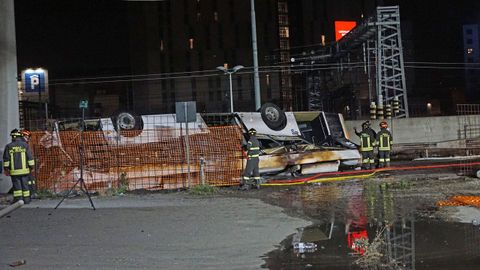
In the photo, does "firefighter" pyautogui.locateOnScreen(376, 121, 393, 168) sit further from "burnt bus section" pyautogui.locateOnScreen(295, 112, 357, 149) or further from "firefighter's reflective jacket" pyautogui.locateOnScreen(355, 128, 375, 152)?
"burnt bus section" pyautogui.locateOnScreen(295, 112, 357, 149)

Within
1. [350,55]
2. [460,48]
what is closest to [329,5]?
[460,48]

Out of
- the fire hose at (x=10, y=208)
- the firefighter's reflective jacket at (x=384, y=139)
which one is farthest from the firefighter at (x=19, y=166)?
the firefighter's reflective jacket at (x=384, y=139)

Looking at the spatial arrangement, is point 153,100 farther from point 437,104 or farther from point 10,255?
point 10,255

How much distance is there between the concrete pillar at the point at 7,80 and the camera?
13953mm

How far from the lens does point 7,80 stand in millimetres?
14117

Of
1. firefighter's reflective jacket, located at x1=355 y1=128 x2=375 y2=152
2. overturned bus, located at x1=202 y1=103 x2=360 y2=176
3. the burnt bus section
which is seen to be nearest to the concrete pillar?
overturned bus, located at x1=202 y1=103 x2=360 y2=176

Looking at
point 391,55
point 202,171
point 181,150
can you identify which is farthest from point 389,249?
point 391,55

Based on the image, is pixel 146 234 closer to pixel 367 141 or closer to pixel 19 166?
pixel 19 166

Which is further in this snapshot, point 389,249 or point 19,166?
point 19,166

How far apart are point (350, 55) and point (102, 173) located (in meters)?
27.2

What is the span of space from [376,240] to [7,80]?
1110 centimetres

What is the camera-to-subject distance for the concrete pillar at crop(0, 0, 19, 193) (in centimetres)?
1395

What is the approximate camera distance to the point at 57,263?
6.51 m

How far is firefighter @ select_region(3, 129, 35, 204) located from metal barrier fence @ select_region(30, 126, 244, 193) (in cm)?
136
